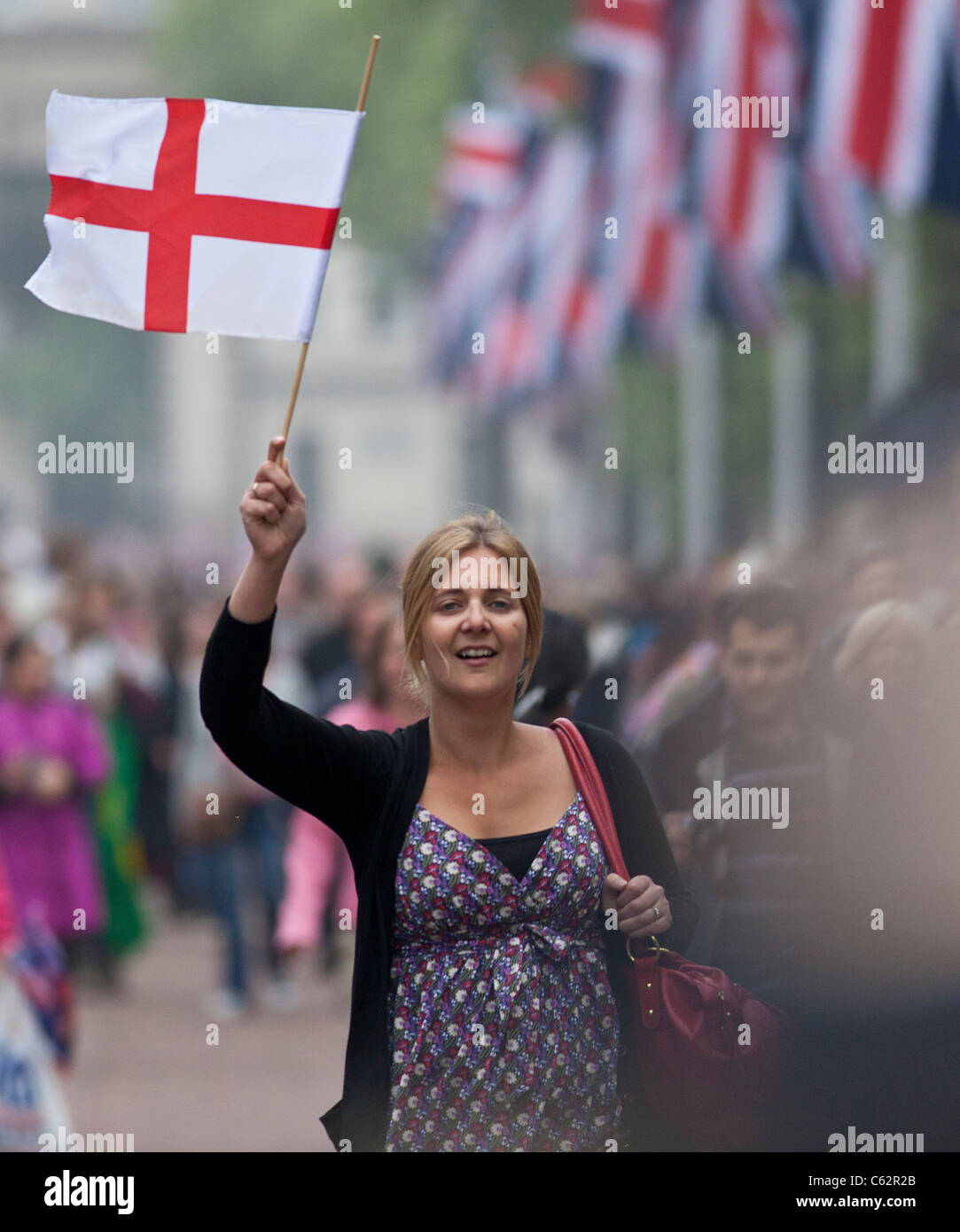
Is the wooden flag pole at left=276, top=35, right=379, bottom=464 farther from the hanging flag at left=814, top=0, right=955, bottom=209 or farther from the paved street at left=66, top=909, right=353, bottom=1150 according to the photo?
the hanging flag at left=814, top=0, right=955, bottom=209

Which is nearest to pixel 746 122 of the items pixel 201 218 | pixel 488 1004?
pixel 201 218

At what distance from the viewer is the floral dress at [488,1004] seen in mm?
3400

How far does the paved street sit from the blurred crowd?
0.95 feet

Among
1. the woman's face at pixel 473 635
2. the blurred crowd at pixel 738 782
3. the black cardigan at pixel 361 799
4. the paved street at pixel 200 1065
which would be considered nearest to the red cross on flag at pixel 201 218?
the blurred crowd at pixel 738 782

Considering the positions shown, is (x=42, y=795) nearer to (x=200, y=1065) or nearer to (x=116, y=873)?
(x=200, y=1065)

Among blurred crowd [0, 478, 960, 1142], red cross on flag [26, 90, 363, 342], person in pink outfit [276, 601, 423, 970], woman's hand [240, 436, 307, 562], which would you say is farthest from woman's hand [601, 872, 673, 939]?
person in pink outfit [276, 601, 423, 970]

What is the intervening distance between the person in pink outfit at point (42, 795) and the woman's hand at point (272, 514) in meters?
6.26

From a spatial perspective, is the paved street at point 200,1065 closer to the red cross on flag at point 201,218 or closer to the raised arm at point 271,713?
the red cross on flag at point 201,218

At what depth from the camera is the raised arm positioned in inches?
131
